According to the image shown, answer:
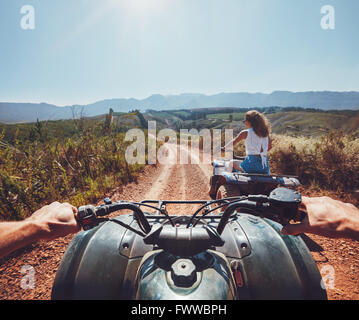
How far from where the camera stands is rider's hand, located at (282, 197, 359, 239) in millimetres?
917

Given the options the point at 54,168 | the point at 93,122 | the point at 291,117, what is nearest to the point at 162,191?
the point at 54,168

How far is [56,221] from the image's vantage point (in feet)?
3.44

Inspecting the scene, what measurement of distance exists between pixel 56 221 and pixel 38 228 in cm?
9

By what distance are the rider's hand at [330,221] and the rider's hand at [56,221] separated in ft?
4.03

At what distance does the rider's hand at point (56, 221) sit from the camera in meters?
1.03

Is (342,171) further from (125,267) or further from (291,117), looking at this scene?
(291,117)

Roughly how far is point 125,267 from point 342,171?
6.18 metres

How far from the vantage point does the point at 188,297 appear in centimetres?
74

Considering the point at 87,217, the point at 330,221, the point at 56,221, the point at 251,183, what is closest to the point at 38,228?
the point at 56,221

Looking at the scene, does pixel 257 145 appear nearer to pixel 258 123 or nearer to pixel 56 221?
pixel 258 123

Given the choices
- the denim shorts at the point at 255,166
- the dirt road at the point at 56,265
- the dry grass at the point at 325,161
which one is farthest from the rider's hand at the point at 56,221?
the dry grass at the point at 325,161

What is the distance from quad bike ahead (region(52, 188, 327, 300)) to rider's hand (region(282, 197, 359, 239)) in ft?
0.23

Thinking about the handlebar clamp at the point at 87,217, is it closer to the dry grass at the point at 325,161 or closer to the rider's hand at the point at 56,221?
the rider's hand at the point at 56,221
